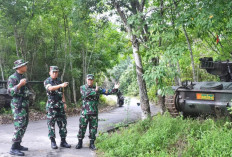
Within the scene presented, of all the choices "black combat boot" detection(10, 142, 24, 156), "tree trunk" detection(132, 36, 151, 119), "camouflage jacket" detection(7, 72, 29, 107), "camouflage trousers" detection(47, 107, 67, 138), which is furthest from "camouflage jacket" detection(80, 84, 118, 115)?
"tree trunk" detection(132, 36, 151, 119)

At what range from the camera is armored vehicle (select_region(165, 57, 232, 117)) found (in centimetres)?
727

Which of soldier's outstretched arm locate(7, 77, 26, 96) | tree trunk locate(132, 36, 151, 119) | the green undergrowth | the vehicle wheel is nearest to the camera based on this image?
the green undergrowth

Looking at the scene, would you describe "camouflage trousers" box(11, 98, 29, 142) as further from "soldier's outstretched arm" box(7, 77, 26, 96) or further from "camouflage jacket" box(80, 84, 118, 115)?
"camouflage jacket" box(80, 84, 118, 115)

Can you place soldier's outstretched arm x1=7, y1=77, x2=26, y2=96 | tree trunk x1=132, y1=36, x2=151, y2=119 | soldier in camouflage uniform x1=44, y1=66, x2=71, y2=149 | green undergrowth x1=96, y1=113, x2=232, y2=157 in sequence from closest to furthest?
green undergrowth x1=96, y1=113, x2=232, y2=157 < soldier's outstretched arm x1=7, y1=77, x2=26, y2=96 < soldier in camouflage uniform x1=44, y1=66, x2=71, y2=149 < tree trunk x1=132, y1=36, x2=151, y2=119

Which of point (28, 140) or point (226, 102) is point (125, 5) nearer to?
point (226, 102)

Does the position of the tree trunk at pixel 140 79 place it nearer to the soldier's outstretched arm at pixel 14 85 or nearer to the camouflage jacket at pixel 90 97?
the camouflage jacket at pixel 90 97

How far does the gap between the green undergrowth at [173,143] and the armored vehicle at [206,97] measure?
95cm

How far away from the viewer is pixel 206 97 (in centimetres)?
767

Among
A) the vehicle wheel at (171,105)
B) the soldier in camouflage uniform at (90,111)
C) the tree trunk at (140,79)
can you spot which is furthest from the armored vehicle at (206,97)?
the soldier in camouflage uniform at (90,111)

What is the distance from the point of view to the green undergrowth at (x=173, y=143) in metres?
4.47

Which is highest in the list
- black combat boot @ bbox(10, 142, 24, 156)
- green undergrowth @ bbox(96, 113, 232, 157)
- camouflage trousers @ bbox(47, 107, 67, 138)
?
camouflage trousers @ bbox(47, 107, 67, 138)

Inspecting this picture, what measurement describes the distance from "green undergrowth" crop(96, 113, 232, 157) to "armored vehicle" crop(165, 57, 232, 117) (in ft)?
3.11

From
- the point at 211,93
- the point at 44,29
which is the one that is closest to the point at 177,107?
the point at 211,93

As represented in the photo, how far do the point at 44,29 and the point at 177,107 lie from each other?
10.1 meters
